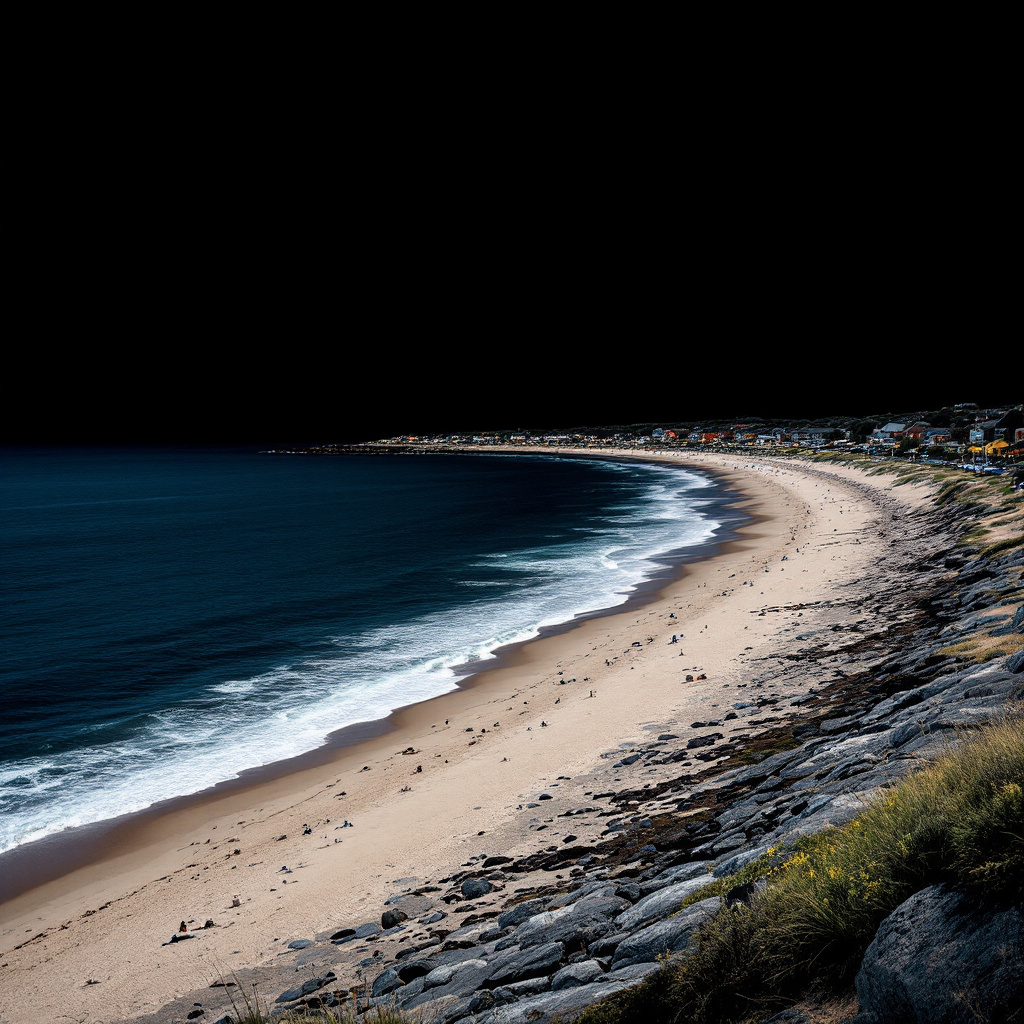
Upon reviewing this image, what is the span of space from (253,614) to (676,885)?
2940 centimetres

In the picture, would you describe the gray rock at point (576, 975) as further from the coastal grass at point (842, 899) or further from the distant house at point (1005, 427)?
the distant house at point (1005, 427)

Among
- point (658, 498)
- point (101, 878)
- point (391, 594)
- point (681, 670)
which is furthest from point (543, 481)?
point (101, 878)

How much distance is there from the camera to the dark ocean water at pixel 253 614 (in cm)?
1864

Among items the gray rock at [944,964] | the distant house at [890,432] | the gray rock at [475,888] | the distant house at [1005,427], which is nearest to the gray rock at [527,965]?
the gray rock at [475,888]

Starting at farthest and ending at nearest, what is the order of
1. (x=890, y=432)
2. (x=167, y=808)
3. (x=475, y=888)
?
(x=890, y=432) → (x=167, y=808) → (x=475, y=888)

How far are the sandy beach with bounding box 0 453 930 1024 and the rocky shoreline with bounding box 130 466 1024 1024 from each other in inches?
23.8

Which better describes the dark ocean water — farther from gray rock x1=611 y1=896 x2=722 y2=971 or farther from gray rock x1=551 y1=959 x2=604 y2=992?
gray rock x1=611 y1=896 x2=722 y2=971

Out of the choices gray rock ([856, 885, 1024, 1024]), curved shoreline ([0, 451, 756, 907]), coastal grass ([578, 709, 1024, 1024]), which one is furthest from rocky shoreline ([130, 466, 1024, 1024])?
curved shoreline ([0, 451, 756, 907])

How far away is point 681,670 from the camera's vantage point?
20.3m

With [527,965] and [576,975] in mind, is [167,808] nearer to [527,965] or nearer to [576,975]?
[527,965]

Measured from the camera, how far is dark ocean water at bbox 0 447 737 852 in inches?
734

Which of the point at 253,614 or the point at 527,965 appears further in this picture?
the point at 253,614

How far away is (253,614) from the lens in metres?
33.3

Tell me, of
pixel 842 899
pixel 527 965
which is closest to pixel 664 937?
pixel 527 965
